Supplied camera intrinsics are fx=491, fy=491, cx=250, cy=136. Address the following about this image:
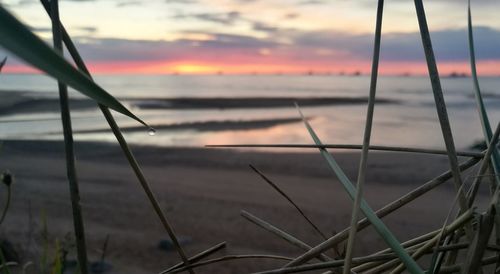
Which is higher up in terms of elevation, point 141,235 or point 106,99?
point 106,99

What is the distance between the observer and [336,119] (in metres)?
19.9

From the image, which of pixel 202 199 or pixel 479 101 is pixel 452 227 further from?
pixel 202 199

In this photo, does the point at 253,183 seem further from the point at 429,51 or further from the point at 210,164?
the point at 429,51

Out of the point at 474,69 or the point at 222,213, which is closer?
the point at 474,69

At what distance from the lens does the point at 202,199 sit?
685 centimetres

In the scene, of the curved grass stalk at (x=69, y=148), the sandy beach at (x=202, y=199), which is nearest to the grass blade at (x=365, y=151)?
the curved grass stalk at (x=69, y=148)

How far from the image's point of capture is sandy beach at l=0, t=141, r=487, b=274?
16.8 feet

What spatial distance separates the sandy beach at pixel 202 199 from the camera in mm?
5113

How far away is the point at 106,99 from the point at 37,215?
6.35 metres

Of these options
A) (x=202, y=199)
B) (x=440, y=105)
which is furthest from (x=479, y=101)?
(x=202, y=199)

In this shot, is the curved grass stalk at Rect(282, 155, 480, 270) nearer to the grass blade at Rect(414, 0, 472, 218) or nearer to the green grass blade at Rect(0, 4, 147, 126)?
the grass blade at Rect(414, 0, 472, 218)

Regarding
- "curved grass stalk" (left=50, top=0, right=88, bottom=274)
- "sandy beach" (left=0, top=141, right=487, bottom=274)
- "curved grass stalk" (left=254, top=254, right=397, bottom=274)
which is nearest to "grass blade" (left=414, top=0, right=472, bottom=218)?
"curved grass stalk" (left=254, top=254, right=397, bottom=274)

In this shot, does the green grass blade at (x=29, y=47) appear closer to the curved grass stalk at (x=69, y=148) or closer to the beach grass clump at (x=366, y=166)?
the beach grass clump at (x=366, y=166)

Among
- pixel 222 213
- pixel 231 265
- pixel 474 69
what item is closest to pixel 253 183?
pixel 222 213
